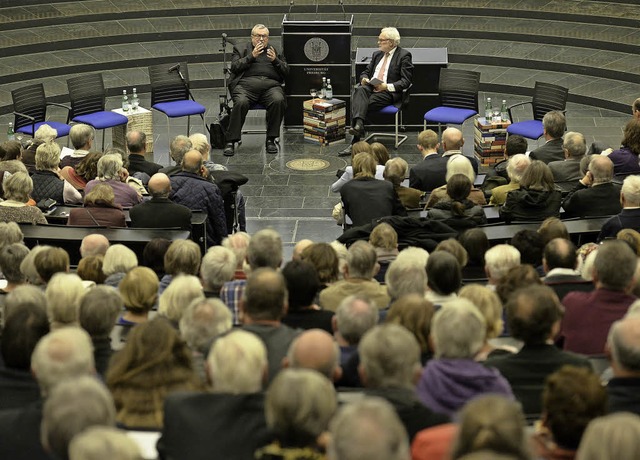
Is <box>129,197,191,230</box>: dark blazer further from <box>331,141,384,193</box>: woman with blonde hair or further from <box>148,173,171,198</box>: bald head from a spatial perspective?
<box>331,141,384,193</box>: woman with blonde hair

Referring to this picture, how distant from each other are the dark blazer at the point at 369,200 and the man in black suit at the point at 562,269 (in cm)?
212

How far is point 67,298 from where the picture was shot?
511 centimetres

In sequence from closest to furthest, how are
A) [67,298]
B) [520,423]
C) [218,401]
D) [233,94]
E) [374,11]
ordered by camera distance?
[520,423] < [218,401] < [67,298] < [233,94] < [374,11]

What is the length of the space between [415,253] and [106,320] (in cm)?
187

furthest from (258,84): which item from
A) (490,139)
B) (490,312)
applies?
(490,312)

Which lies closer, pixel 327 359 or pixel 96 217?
pixel 327 359

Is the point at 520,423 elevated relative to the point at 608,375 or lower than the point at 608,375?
elevated

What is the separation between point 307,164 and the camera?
37.3 feet

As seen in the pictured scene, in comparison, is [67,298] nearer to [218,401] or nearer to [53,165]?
[218,401]

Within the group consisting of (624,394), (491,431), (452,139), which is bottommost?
(624,394)

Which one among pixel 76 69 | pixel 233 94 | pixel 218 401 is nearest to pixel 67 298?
pixel 218 401

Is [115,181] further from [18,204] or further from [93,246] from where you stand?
[93,246]

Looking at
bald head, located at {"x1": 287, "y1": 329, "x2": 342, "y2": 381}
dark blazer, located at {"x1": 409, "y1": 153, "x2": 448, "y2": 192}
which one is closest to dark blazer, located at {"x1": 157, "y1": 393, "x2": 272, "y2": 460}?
bald head, located at {"x1": 287, "y1": 329, "x2": 342, "y2": 381}

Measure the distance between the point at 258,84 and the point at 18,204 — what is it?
466cm
